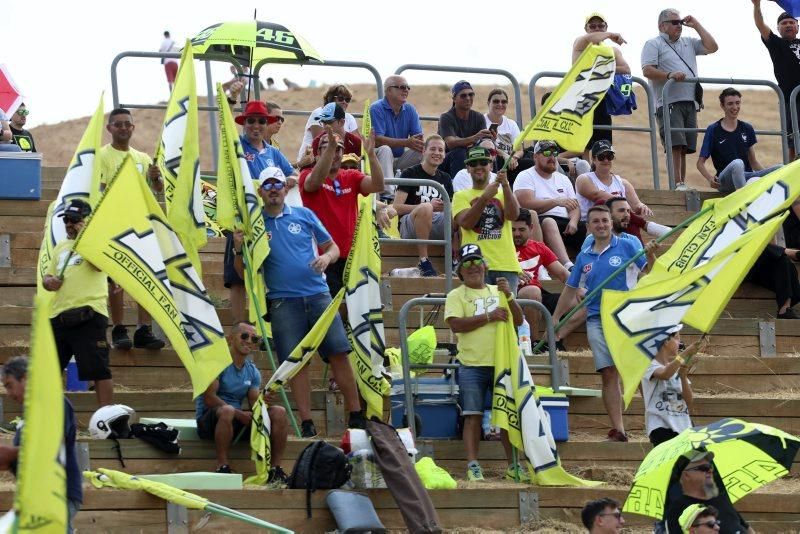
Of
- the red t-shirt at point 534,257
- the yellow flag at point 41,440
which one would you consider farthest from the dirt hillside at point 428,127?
the yellow flag at point 41,440

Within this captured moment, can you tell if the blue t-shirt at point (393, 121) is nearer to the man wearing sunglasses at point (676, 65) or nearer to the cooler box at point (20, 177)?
the man wearing sunglasses at point (676, 65)

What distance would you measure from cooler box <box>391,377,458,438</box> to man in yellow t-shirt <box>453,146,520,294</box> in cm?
118

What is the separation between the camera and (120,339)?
520 inches

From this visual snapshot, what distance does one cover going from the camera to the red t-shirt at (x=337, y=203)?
44.3 ft

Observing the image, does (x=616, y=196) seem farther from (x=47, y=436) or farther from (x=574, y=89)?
(x=47, y=436)

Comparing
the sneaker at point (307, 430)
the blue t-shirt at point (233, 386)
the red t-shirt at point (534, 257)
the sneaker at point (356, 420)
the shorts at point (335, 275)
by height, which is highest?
the shorts at point (335, 275)

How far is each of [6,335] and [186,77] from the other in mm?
2412

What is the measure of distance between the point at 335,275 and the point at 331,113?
130 cm

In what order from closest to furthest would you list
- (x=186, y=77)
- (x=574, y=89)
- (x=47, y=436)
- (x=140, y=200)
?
1. (x=47, y=436)
2. (x=140, y=200)
3. (x=186, y=77)
4. (x=574, y=89)

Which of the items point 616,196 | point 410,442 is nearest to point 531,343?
point 616,196

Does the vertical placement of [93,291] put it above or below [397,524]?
above

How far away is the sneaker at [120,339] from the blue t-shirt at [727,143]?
6602mm

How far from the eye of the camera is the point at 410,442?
11914 millimetres

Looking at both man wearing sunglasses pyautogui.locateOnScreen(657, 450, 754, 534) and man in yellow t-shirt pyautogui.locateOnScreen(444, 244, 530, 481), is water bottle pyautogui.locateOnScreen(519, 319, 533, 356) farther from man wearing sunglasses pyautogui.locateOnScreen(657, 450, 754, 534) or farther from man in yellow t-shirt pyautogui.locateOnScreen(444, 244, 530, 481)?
man wearing sunglasses pyautogui.locateOnScreen(657, 450, 754, 534)
